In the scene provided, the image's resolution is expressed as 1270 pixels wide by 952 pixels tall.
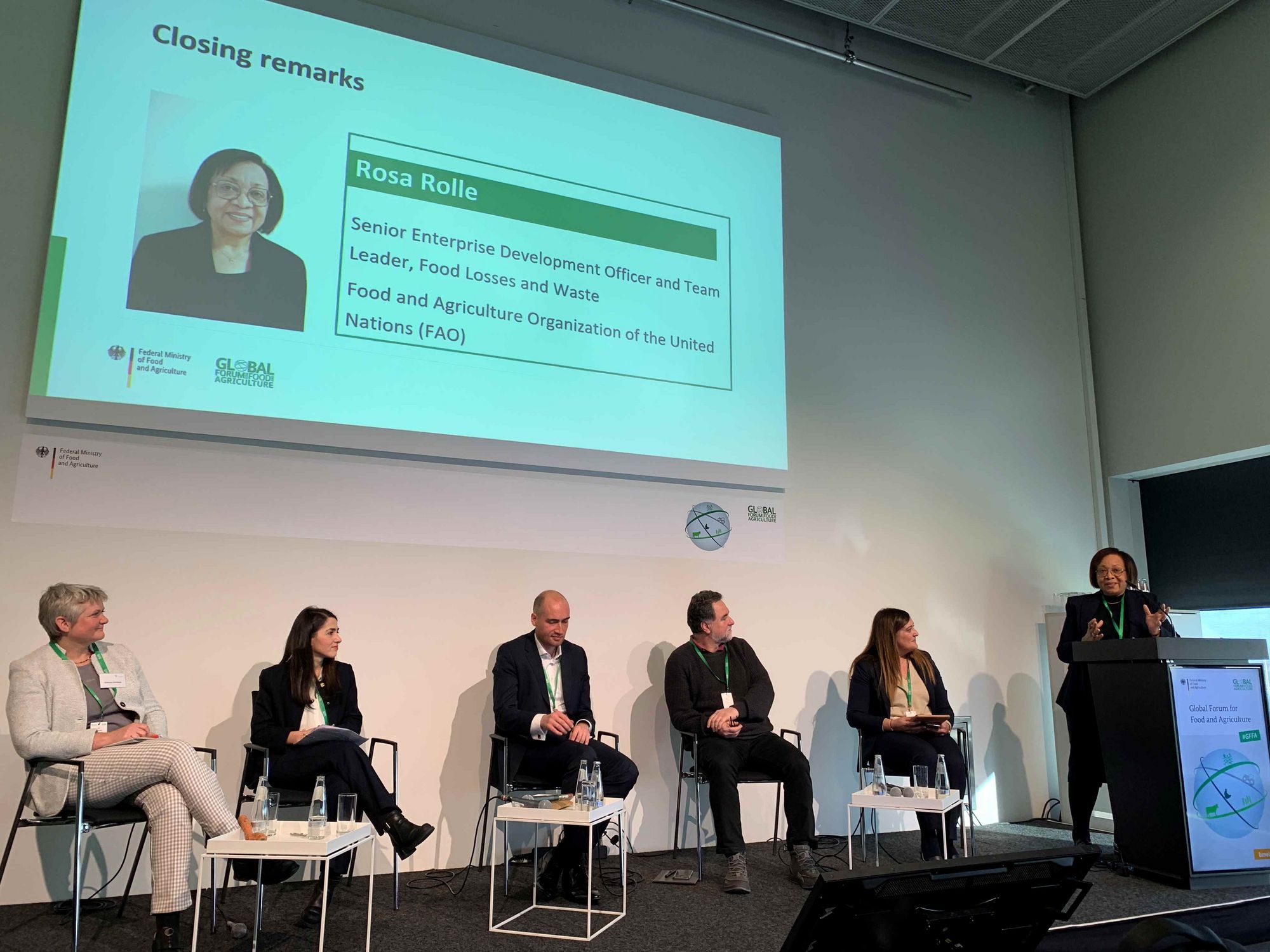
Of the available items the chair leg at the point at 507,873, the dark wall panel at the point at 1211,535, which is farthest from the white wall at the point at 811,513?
the dark wall panel at the point at 1211,535

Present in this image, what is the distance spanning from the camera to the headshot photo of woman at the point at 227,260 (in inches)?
150

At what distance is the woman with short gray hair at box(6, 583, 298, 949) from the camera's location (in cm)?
282

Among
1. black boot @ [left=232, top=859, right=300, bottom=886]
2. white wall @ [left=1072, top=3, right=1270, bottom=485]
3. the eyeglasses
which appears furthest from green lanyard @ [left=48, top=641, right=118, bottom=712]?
white wall @ [left=1072, top=3, right=1270, bottom=485]

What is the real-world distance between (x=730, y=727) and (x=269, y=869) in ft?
6.10

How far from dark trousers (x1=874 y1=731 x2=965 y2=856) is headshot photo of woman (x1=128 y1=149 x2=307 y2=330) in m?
3.18

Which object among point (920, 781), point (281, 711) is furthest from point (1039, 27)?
point (281, 711)

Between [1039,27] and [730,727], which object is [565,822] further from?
[1039,27]

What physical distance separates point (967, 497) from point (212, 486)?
4116 mm

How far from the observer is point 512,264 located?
176 inches

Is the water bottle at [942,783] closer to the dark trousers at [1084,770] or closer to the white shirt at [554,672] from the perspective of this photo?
the dark trousers at [1084,770]

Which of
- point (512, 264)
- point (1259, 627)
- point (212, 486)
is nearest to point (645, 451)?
point (512, 264)

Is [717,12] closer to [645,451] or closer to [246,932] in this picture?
[645,451]

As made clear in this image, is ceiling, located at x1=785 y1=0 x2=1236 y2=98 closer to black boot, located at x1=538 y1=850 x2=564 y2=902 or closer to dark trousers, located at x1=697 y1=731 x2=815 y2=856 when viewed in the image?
dark trousers, located at x1=697 y1=731 x2=815 y2=856

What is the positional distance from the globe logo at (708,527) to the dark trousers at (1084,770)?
1804 millimetres
